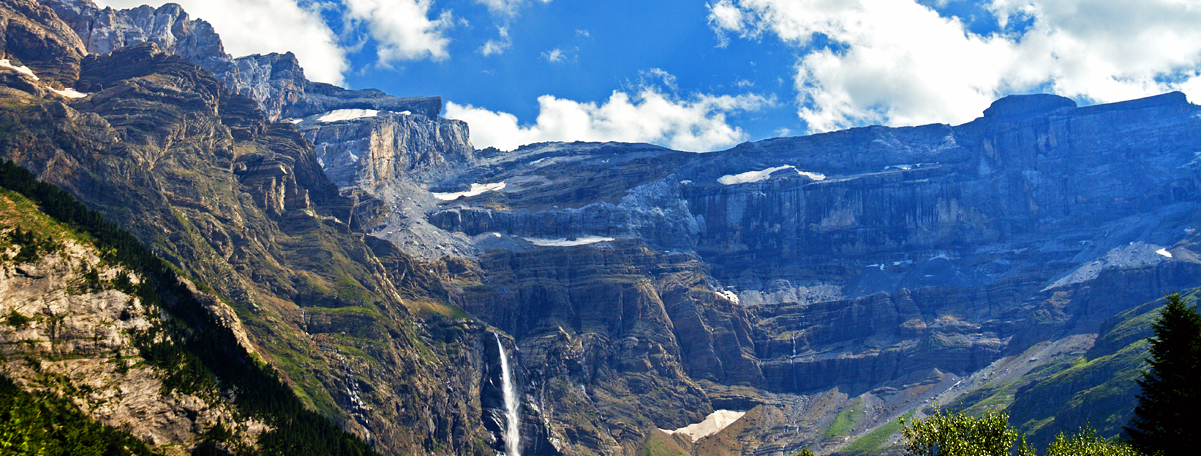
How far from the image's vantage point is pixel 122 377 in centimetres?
13000

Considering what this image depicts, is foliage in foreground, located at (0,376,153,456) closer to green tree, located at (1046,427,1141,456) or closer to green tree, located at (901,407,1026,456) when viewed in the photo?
green tree, located at (901,407,1026,456)

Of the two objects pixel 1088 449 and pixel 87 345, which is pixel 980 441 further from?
pixel 87 345

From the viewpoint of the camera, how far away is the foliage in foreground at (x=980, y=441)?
187 ft

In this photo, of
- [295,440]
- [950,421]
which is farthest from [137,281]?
[950,421]

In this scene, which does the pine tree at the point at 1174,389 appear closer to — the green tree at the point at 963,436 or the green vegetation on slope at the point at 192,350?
the green tree at the point at 963,436

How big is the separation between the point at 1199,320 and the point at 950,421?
17.1 metres

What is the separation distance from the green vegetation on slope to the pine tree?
11923 cm

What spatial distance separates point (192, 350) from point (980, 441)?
129047 millimetres

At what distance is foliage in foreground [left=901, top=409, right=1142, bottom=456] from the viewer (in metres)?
56.9

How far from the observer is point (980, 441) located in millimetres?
58000

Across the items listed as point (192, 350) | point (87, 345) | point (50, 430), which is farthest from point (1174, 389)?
point (192, 350)

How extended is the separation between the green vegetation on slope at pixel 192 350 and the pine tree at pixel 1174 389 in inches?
4694

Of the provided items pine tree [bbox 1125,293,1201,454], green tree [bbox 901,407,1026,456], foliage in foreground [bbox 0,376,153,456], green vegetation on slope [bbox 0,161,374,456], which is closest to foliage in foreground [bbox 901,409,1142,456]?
green tree [bbox 901,407,1026,456]

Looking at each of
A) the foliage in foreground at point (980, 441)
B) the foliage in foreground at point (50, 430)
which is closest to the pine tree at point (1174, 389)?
the foliage in foreground at point (980, 441)
